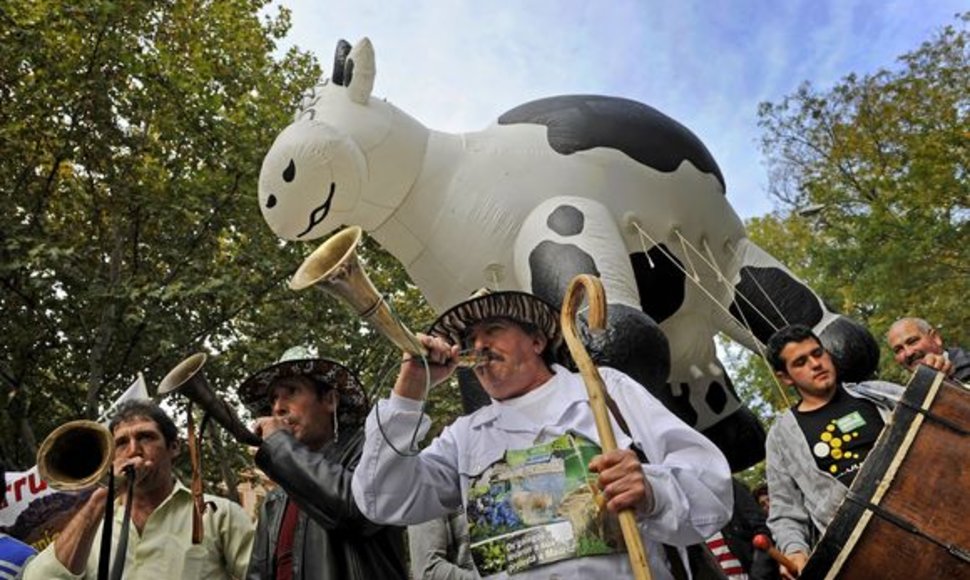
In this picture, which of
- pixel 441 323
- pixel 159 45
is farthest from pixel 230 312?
pixel 441 323

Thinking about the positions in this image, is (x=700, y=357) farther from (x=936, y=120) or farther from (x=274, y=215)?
(x=936, y=120)

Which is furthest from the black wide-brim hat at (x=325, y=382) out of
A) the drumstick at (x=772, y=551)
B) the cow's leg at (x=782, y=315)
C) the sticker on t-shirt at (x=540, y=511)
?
the cow's leg at (x=782, y=315)

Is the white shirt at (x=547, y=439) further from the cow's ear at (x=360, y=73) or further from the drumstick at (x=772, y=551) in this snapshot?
the cow's ear at (x=360, y=73)

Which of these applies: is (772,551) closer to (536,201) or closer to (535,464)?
(535,464)

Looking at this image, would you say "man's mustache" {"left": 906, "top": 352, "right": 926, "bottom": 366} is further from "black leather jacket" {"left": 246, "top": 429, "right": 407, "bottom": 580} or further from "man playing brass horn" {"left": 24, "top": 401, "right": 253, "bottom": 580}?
"man playing brass horn" {"left": 24, "top": 401, "right": 253, "bottom": 580}

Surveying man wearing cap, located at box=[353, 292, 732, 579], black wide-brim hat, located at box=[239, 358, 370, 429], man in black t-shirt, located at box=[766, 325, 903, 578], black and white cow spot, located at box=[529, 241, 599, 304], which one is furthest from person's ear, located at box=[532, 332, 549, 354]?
black and white cow spot, located at box=[529, 241, 599, 304]

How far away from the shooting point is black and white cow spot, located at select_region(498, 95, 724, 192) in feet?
17.7

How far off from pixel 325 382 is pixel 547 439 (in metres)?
1.09

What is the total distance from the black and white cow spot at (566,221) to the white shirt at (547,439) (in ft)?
8.26

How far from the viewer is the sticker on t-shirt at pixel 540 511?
79.0 inches

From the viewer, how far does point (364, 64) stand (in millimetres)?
5574

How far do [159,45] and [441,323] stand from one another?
7.92m

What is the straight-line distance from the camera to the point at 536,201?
17.2 ft

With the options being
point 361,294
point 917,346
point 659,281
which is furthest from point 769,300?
point 361,294
